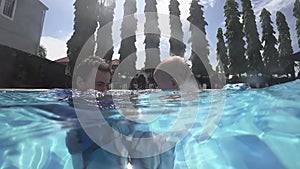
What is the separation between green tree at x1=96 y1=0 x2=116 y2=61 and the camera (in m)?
17.7

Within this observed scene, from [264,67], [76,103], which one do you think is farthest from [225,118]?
[264,67]

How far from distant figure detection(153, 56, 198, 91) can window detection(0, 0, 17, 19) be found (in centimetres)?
1605

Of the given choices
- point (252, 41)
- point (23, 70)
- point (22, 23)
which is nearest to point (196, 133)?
point (23, 70)

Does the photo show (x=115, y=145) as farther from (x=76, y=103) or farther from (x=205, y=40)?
(x=205, y=40)

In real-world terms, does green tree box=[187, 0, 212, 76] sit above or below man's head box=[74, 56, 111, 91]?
above

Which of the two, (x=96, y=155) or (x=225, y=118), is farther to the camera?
(x=225, y=118)

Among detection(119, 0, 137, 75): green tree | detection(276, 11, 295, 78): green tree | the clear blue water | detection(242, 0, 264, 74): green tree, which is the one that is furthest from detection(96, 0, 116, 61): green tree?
detection(276, 11, 295, 78): green tree

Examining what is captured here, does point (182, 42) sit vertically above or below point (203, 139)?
above

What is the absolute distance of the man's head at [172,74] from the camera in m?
3.28

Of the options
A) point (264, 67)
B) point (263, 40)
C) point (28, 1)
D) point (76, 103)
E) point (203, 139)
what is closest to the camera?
point (203, 139)

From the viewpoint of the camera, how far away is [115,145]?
6.43 ft

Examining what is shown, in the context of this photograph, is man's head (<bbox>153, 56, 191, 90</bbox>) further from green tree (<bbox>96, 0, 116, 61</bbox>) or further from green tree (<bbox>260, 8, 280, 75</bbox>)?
green tree (<bbox>260, 8, 280, 75</bbox>)

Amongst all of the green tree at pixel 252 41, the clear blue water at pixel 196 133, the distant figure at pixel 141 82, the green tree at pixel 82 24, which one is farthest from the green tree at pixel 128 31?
the clear blue water at pixel 196 133

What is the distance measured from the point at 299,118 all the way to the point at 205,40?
2304 cm
